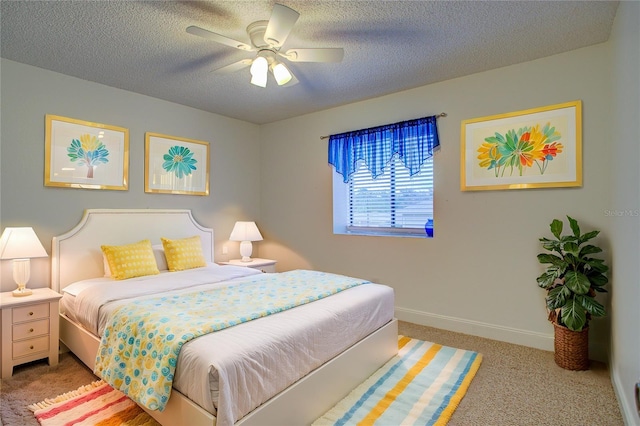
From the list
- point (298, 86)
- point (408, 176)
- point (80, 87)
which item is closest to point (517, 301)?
point (408, 176)

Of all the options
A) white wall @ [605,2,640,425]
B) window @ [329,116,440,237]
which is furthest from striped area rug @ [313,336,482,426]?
window @ [329,116,440,237]

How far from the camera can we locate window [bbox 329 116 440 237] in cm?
360

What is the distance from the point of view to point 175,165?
404 cm

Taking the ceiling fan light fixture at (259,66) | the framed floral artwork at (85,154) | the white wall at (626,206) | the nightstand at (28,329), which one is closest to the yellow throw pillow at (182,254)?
the framed floral artwork at (85,154)

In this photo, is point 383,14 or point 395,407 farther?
point 383,14

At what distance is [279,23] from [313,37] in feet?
1.97

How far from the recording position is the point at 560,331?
2.54m

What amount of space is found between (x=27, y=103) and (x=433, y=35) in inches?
140

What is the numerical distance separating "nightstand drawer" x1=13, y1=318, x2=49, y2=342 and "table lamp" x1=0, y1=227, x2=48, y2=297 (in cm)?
26

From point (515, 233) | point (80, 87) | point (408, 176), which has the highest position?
point (80, 87)

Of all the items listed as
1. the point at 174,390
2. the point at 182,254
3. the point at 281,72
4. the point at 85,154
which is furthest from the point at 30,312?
the point at 281,72

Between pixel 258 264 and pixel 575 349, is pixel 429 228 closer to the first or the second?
pixel 575 349

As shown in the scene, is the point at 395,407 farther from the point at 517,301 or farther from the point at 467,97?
the point at 467,97

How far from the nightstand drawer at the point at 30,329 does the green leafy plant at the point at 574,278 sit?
3.98 metres
